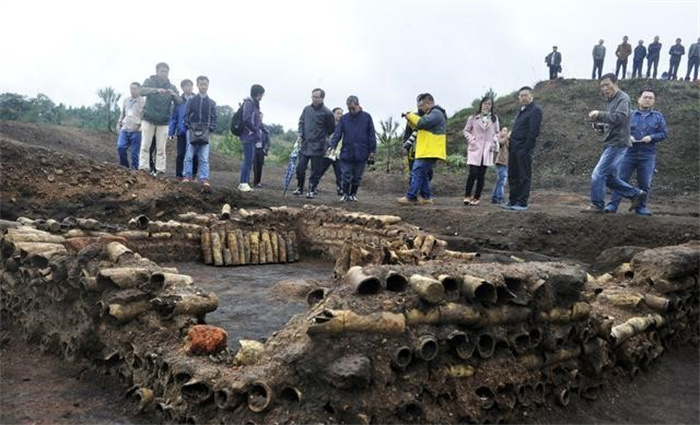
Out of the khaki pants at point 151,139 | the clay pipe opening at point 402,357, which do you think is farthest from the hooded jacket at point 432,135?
the clay pipe opening at point 402,357

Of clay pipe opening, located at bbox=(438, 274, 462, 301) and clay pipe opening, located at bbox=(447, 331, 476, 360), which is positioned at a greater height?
clay pipe opening, located at bbox=(438, 274, 462, 301)

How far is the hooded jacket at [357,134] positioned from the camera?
35.6 ft

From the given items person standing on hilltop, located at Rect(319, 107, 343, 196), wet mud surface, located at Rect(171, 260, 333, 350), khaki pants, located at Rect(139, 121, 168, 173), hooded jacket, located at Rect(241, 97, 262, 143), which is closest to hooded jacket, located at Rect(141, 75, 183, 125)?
khaki pants, located at Rect(139, 121, 168, 173)

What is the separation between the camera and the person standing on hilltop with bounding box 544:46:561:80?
3042 cm

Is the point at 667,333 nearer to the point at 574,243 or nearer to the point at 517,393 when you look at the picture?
the point at 517,393

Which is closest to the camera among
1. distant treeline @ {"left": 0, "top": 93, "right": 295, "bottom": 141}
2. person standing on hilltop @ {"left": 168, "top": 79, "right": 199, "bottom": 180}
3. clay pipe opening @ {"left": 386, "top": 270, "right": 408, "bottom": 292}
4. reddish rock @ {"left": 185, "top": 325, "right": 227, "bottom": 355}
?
clay pipe opening @ {"left": 386, "top": 270, "right": 408, "bottom": 292}

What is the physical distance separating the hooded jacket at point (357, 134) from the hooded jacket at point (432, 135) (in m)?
1.01

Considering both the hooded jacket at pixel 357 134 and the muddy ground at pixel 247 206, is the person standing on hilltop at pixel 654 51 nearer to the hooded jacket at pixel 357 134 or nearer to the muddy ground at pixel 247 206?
the muddy ground at pixel 247 206

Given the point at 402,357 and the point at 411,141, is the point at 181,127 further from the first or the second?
the point at 402,357

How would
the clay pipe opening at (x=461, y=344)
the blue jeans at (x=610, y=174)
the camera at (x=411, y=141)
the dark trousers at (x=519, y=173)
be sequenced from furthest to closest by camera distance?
the camera at (x=411, y=141) → the dark trousers at (x=519, y=173) → the blue jeans at (x=610, y=174) → the clay pipe opening at (x=461, y=344)

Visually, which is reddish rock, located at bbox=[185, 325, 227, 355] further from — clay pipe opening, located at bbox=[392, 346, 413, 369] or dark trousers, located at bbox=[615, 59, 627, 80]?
dark trousers, located at bbox=[615, 59, 627, 80]

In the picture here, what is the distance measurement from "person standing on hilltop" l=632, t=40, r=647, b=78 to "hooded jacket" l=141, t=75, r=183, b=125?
2428 cm

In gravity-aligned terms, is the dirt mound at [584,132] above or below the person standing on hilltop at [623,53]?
below

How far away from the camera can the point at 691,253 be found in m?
5.85
